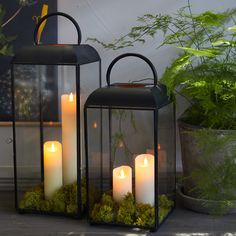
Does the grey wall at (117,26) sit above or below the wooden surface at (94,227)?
above

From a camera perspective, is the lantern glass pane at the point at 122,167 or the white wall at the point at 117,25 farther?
the white wall at the point at 117,25

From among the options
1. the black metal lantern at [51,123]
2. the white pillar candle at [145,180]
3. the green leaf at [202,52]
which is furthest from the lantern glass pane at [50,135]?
the green leaf at [202,52]

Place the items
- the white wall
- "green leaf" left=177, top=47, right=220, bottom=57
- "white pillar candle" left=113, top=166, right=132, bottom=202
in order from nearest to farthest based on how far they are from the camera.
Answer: "green leaf" left=177, top=47, right=220, bottom=57
"white pillar candle" left=113, top=166, right=132, bottom=202
the white wall

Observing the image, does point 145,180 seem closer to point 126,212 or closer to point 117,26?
point 126,212

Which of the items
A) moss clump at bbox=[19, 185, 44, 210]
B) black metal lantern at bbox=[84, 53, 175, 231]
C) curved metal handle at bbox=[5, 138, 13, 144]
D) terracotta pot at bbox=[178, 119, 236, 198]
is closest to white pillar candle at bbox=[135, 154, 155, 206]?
black metal lantern at bbox=[84, 53, 175, 231]

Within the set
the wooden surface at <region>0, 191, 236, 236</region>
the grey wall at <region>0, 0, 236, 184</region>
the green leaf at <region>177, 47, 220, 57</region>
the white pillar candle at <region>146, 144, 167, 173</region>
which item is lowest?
the wooden surface at <region>0, 191, 236, 236</region>

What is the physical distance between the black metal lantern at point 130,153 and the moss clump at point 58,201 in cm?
4

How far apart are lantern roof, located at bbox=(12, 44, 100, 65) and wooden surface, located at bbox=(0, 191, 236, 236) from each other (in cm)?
32

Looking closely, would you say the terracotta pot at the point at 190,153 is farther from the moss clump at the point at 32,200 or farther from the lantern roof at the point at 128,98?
the moss clump at the point at 32,200

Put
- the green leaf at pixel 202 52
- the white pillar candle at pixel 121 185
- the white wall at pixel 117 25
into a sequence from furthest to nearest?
the white wall at pixel 117 25, the white pillar candle at pixel 121 185, the green leaf at pixel 202 52

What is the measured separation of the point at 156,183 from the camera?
1114 mm

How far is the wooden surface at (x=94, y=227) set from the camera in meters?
1.11

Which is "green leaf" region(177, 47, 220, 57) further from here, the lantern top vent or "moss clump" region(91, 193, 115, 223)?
"moss clump" region(91, 193, 115, 223)

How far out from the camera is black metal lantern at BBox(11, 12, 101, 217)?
117 cm
